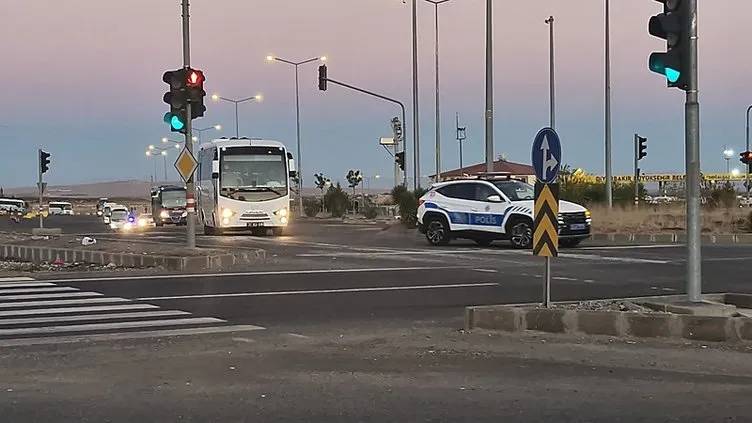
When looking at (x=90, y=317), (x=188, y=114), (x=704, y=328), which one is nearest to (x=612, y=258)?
(x=188, y=114)

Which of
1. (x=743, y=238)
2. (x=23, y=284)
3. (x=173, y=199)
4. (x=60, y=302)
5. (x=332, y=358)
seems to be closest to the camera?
(x=332, y=358)

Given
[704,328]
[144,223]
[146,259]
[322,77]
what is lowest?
[704,328]

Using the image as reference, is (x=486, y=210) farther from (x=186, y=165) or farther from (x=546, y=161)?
(x=546, y=161)

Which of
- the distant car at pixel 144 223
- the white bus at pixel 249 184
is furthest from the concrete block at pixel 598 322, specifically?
the distant car at pixel 144 223

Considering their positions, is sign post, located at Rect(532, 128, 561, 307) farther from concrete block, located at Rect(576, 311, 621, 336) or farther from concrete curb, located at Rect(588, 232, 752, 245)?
concrete curb, located at Rect(588, 232, 752, 245)

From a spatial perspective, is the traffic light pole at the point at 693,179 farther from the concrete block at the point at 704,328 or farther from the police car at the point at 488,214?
the police car at the point at 488,214

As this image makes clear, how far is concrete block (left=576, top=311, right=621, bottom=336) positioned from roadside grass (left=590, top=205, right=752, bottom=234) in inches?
818

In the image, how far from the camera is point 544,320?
9859 millimetres

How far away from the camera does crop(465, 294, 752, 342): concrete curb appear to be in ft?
29.7

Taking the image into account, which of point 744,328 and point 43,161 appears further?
point 43,161

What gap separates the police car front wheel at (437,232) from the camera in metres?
25.5

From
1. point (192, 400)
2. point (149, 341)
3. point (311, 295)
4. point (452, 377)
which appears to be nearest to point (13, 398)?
point (192, 400)

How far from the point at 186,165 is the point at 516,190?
916 centimetres

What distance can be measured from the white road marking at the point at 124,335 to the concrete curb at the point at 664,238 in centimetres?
1904
